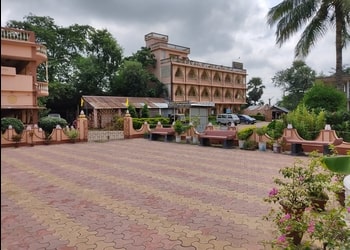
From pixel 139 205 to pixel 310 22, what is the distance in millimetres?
14939

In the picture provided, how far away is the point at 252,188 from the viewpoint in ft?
20.3

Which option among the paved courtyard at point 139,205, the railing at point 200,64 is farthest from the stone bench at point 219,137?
the railing at point 200,64

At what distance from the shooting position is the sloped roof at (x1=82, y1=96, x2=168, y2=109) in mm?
27938

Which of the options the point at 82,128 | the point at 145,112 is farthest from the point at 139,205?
the point at 145,112

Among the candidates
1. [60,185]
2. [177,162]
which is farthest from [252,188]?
[60,185]

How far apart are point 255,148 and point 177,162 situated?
15.4 feet

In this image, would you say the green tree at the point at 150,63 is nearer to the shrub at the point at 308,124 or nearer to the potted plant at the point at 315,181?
the shrub at the point at 308,124

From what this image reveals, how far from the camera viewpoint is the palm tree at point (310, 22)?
48.2ft

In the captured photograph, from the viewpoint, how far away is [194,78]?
1529 inches

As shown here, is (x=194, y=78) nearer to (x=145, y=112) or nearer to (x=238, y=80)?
(x=238, y=80)

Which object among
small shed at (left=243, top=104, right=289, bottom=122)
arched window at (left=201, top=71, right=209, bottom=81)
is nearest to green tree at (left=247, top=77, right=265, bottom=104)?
small shed at (left=243, top=104, right=289, bottom=122)

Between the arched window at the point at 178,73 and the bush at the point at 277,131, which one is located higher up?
the arched window at the point at 178,73

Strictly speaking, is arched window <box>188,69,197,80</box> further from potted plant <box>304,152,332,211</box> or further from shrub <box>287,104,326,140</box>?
potted plant <box>304,152,332,211</box>

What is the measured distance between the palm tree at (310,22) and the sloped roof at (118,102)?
57.4ft
